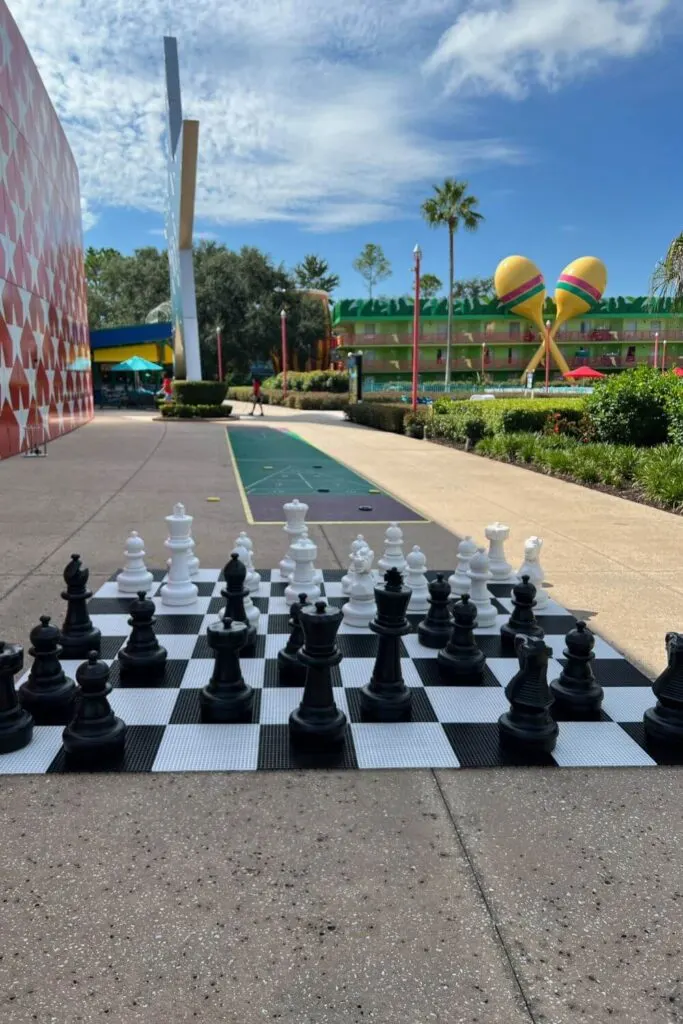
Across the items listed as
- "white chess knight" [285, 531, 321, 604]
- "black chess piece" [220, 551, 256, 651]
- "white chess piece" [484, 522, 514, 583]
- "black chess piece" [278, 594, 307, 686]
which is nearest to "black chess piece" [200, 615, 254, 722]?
"black chess piece" [278, 594, 307, 686]

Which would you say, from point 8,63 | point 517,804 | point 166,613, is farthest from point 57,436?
point 517,804

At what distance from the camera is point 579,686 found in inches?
120

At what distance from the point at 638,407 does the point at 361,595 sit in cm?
957

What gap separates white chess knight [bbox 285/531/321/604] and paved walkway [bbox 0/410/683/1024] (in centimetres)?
171

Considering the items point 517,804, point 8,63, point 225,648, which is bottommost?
point 517,804

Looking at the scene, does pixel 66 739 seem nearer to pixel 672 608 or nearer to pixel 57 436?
pixel 672 608

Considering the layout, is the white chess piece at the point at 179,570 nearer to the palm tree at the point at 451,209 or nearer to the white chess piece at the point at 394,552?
the white chess piece at the point at 394,552

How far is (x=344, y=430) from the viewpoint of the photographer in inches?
856

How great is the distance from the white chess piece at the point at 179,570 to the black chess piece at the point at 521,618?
5.95ft

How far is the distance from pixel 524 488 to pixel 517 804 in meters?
7.83

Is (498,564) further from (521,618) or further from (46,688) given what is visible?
(46,688)

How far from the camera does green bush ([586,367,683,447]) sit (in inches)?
467

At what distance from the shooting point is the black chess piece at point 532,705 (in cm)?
269

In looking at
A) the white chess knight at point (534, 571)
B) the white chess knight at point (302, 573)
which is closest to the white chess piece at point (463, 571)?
the white chess knight at point (534, 571)
